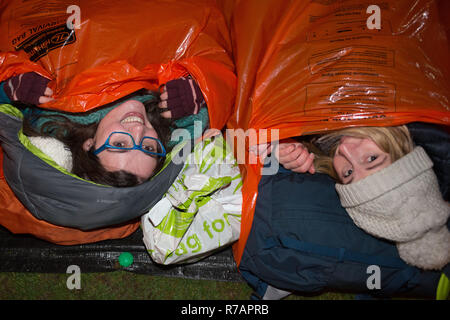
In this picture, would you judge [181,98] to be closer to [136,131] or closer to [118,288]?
[136,131]

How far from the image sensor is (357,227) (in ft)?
4.28

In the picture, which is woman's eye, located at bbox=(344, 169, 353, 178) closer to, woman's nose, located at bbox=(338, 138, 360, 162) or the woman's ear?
woman's nose, located at bbox=(338, 138, 360, 162)

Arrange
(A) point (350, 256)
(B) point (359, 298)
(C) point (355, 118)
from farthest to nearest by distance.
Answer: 1. (B) point (359, 298)
2. (A) point (350, 256)
3. (C) point (355, 118)

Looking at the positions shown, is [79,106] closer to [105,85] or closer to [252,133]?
[105,85]

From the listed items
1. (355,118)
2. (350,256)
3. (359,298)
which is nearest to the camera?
(355,118)

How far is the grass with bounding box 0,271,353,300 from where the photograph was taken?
1526mm

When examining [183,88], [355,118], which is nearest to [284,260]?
[355,118]

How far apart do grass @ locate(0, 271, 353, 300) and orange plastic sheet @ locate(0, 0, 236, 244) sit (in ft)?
0.91

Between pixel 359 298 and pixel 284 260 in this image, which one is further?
pixel 359 298

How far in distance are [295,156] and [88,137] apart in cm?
83

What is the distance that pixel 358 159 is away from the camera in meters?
1.16

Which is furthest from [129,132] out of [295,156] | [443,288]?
[443,288]

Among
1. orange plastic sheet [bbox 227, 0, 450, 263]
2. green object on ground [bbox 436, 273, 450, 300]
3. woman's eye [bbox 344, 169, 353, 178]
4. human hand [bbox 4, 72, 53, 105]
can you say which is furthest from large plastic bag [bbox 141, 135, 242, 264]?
green object on ground [bbox 436, 273, 450, 300]

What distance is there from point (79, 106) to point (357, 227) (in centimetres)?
120
